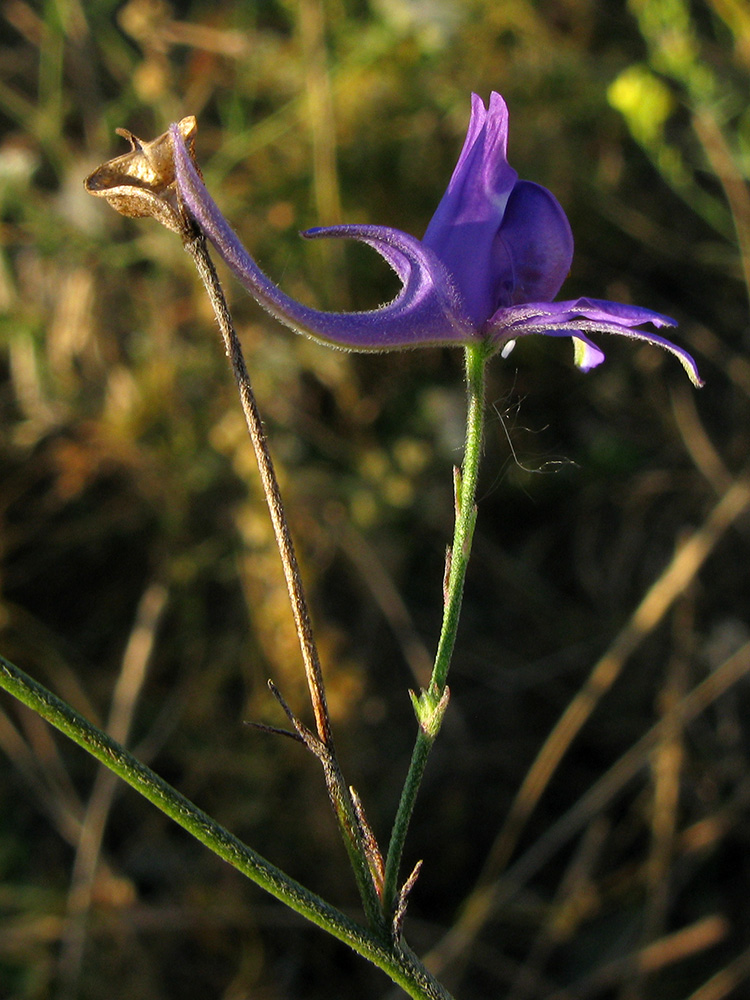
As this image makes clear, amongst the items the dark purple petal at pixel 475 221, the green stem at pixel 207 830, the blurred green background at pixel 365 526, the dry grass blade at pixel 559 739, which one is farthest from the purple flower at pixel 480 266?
the dry grass blade at pixel 559 739

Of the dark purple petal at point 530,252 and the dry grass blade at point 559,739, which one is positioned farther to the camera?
the dry grass blade at point 559,739

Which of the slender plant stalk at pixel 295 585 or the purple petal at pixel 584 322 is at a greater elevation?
the purple petal at pixel 584 322

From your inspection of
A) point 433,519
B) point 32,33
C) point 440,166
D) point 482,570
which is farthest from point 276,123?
point 482,570

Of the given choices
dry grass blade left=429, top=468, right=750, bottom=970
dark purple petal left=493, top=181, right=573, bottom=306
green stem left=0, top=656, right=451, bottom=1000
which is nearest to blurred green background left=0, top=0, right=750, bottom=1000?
dry grass blade left=429, top=468, right=750, bottom=970

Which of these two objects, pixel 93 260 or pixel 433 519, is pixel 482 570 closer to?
pixel 433 519

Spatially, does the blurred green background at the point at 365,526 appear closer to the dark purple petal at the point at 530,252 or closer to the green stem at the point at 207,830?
the dark purple petal at the point at 530,252

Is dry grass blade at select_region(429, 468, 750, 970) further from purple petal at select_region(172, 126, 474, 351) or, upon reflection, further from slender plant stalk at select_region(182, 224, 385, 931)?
purple petal at select_region(172, 126, 474, 351)

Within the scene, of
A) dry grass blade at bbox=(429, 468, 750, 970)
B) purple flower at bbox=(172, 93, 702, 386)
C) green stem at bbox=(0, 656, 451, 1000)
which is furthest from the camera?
dry grass blade at bbox=(429, 468, 750, 970)
